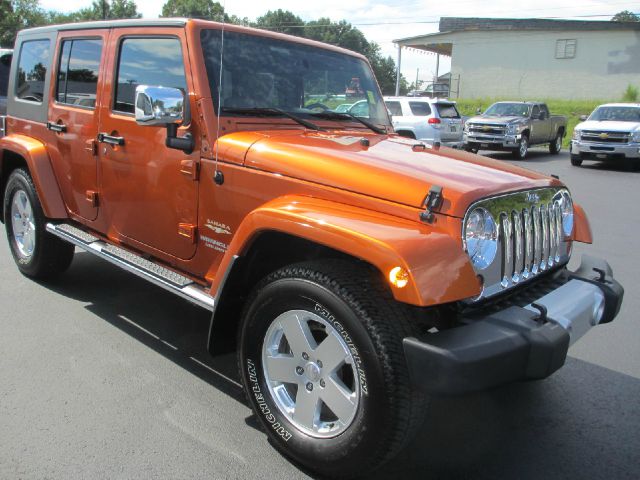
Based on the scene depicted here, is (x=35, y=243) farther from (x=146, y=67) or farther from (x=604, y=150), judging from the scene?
(x=604, y=150)

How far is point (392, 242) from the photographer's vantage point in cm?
232

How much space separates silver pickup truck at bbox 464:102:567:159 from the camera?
1798cm

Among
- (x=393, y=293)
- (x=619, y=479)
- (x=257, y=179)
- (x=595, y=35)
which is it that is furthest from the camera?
(x=595, y=35)

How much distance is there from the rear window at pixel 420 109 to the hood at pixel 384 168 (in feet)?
44.4

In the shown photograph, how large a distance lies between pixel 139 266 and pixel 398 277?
1.97 meters

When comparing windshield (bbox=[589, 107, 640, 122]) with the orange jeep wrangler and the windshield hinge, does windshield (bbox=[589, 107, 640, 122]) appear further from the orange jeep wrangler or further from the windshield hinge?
the windshield hinge

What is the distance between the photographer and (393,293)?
90.4 inches

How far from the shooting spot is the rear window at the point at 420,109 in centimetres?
1653

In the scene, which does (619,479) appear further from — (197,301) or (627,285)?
(627,285)

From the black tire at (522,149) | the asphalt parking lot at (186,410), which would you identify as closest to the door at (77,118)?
the asphalt parking lot at (186,410)

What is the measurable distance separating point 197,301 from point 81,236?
1567mm

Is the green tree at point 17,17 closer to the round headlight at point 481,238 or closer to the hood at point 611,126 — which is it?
the hood at point 611,126

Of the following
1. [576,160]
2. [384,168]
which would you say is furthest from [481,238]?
[576,160]

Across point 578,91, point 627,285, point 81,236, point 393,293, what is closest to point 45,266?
point 81,236
